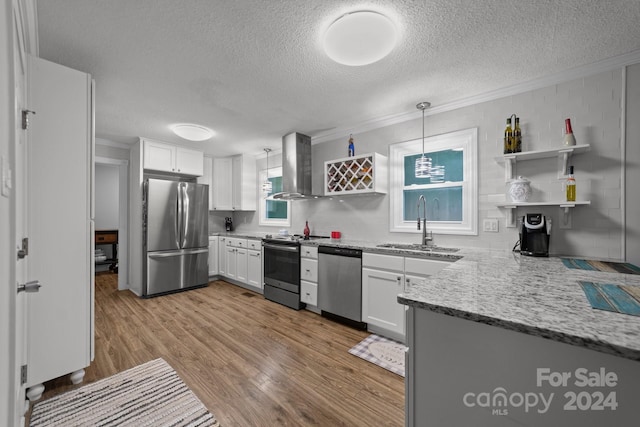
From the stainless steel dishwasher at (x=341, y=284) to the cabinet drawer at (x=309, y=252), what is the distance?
0.25 ft

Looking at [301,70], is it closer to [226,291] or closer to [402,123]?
[402,123]

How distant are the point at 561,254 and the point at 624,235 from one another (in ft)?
1.30

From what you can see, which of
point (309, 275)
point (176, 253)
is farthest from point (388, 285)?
point (176, 253)

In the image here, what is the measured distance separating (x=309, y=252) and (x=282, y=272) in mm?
592

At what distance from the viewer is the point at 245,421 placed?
1.58 meters

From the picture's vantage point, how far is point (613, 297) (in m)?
0.99

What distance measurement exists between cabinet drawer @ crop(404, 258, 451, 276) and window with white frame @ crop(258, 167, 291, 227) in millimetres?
2491

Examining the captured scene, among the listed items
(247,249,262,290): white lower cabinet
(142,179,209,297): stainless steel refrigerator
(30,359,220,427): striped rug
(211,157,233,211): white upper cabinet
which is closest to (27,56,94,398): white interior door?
(30,359,220,427): striped rug

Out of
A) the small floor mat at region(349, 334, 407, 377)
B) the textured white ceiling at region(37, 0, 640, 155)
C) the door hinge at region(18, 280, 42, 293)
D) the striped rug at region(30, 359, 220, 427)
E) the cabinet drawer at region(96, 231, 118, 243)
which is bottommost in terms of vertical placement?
the small floor mat at region(349, 334, 407, 377)

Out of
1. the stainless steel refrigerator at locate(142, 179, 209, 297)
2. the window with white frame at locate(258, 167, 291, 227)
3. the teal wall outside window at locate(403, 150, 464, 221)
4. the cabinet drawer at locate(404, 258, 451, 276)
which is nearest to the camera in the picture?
the cabinet drawer at locate(404, 258, 451, 276)

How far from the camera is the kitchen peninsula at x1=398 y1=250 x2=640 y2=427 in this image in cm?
68

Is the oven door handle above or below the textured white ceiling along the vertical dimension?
below

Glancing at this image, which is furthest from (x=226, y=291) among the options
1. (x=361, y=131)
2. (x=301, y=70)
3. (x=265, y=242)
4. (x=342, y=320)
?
(x=301, y=70)

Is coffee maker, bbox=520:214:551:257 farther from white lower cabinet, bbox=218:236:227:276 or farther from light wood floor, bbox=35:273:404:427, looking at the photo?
white lower cabinet, bbox=218:236:227:276
